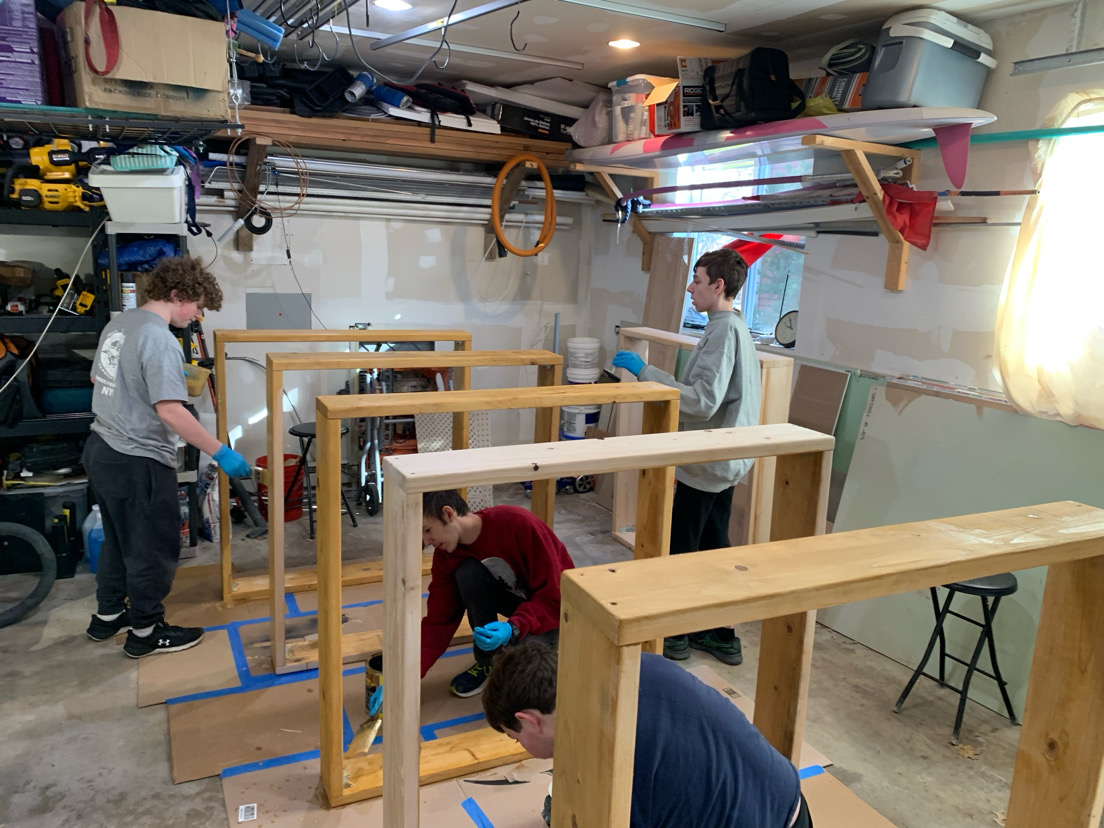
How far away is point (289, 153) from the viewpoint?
15.1 feet

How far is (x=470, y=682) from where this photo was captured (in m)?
2.81

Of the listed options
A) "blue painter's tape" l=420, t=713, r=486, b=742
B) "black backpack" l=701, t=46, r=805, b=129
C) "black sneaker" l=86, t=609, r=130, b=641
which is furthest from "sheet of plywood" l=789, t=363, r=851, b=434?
"black sneaker" l=86, t=609, r=130, b=641

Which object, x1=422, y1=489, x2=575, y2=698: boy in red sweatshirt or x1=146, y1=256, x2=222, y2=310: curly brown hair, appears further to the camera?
x1=146, y1=256, x2=222, y2=310: curly brown hair

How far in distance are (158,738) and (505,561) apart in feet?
4.14

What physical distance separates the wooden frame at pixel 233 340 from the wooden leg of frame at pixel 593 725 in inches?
97.9

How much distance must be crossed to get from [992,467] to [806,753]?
4.35 ft

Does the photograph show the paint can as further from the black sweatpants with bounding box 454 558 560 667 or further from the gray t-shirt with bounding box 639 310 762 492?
the gray t-shirt with bounding box 639 310 762 492

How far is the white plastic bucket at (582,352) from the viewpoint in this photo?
18.2ft

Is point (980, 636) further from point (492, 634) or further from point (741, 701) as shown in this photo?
point (492, 634)

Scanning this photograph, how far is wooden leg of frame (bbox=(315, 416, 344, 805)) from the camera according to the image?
2.04 metres

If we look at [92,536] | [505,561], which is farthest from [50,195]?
[505,561]

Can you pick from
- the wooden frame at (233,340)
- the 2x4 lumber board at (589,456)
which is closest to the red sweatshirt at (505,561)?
the 2x4 lumber board at (589,456)

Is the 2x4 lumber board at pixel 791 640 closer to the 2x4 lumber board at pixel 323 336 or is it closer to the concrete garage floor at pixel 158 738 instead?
the concrete garage floor at pixel 158 738

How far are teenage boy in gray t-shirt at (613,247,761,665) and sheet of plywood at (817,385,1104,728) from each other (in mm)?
687
